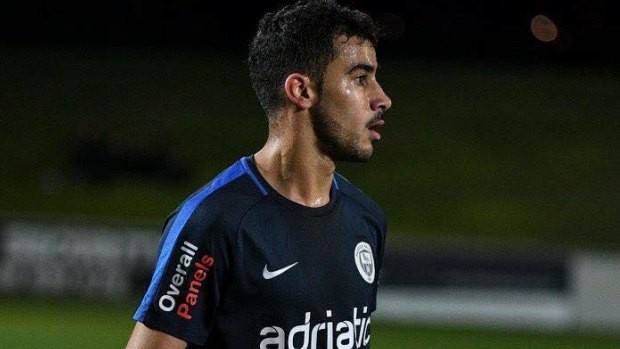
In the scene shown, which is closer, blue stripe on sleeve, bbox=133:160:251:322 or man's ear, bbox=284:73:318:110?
blue stripe on sleeve, bbox=133:160:251:322

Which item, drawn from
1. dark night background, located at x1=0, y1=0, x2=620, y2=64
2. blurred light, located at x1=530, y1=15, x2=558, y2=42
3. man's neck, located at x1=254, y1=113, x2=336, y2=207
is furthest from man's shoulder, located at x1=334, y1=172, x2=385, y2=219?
blurred light, located at x1=530, y1=15, x2=558, y2=42

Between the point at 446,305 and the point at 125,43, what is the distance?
11.1 m

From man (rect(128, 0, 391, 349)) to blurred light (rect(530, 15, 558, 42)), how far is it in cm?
1930

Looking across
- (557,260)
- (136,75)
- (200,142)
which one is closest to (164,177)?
(200,142)

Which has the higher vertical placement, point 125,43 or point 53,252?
point 125,43

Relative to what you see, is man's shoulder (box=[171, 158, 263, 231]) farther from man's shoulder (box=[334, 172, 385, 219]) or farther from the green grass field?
the green grass field

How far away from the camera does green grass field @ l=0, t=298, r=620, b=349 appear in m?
10.8

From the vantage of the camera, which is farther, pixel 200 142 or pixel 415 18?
pixel 415 18

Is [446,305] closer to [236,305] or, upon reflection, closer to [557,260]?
[557,260]

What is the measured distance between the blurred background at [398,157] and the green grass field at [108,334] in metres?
0.05

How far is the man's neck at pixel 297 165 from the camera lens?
3406mm

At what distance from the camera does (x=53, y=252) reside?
536 inches

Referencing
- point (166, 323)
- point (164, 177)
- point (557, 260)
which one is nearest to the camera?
point (166, 323)

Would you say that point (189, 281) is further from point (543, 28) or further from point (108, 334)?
point (543, 28)
